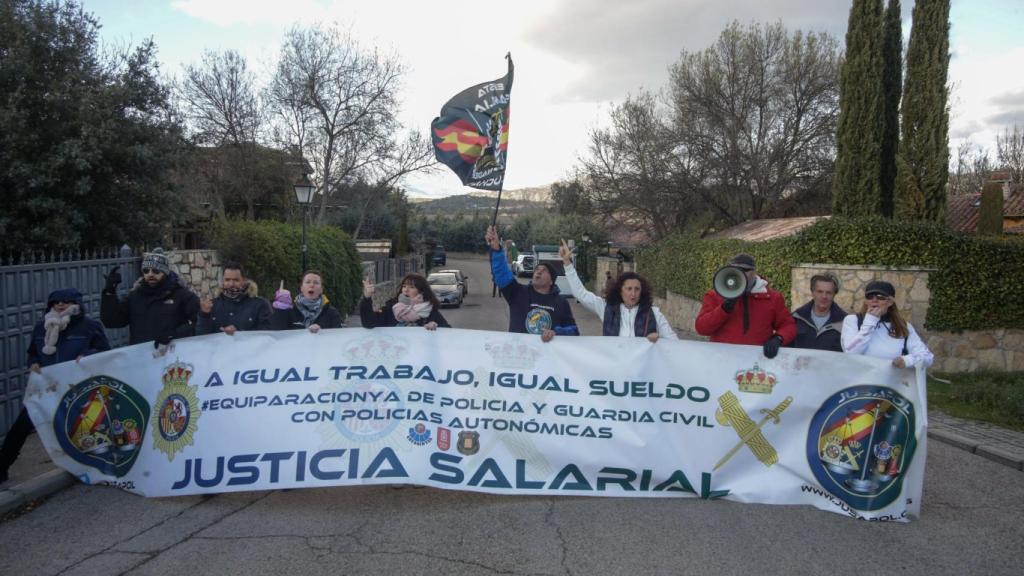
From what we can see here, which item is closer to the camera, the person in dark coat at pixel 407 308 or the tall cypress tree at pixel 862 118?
the person in dark coat at pixel 407 308

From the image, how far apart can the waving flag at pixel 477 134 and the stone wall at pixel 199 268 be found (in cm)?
577

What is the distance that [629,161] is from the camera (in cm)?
3175

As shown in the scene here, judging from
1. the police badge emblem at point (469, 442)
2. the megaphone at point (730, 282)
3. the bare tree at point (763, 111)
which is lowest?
the police badge emblem at point (469, 442)

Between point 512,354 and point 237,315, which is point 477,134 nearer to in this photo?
point 512,354

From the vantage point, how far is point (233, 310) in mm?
6324

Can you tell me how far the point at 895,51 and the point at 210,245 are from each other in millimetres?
16610

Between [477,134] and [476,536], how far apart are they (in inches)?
147

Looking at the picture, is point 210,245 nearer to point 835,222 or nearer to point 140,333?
point 140,333

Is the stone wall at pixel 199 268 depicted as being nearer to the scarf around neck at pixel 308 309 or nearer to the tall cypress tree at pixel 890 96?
the scarf around neck at pixel 308 309

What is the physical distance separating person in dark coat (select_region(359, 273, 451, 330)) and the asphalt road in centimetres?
136

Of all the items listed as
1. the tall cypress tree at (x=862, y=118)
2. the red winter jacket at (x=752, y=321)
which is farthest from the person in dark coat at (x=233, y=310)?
the tall cypress tree at (x=862, y=118)

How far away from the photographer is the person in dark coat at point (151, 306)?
245 inches

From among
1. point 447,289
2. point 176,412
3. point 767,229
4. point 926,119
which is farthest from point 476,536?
point 447,289

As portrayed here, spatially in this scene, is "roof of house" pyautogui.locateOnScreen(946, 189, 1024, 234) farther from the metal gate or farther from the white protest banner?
the metal gate
